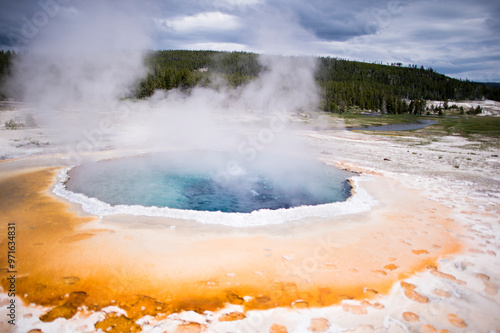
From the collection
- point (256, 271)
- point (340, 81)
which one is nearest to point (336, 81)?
point (340, 81)

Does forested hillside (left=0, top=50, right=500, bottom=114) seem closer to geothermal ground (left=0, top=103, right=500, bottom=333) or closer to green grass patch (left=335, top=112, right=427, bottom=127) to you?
green grass patch (left=335, top=112, right=427, bottom=127)

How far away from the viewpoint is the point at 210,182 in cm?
750

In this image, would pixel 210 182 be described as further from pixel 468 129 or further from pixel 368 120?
pixel 368 120

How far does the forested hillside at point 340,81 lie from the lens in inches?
1323

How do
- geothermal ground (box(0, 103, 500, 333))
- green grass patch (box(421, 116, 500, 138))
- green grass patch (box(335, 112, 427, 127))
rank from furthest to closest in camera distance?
green grass patch (box(335, 112, 427, 127))
green grass patch (box(421, 116, 500, 138))
geothermal ground (box(0, 103, 500, 333))

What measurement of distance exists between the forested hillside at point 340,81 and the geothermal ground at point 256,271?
2042 cm

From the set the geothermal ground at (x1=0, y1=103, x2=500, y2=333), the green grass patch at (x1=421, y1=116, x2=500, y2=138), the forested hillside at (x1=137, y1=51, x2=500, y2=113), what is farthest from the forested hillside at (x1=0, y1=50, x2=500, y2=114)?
the geothermal ground at (x1=0, y1=103, x2=500, y2=333)

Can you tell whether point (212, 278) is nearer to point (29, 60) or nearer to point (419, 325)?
point (419, 325)

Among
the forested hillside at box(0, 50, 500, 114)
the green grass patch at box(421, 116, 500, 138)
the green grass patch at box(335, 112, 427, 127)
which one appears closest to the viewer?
the green grass patch at box(421, 116, 500, 138)

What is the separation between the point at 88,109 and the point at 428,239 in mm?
17910

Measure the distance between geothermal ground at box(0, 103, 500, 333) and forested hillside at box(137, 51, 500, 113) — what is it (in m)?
20.4

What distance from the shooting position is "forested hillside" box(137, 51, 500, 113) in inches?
1323

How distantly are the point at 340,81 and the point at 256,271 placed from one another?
7686cm

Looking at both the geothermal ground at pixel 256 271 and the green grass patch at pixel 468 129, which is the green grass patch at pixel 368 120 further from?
the geothermal ground at pixel 256 271
